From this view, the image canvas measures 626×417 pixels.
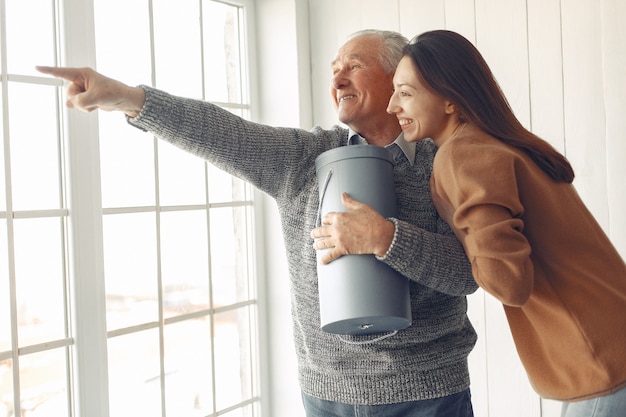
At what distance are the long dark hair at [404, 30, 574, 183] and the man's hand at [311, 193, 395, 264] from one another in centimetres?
27

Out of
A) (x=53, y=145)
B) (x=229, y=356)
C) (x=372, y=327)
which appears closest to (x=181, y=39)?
(x=53, y=145)

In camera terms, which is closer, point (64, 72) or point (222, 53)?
point (64, 72)

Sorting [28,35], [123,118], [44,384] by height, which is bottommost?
[44,384]

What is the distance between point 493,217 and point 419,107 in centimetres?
32

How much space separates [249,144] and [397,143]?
36 cm

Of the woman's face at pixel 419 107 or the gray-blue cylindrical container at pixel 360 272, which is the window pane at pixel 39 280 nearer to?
the gray-blue cylindrical container at pixel 360 272

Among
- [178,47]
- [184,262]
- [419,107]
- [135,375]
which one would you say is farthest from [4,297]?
[419,107]

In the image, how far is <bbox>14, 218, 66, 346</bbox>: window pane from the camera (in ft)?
5.63

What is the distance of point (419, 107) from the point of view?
139 centimetres

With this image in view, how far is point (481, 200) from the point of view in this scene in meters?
1.18

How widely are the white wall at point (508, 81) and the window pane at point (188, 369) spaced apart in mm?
313

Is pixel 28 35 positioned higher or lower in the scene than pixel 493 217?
higher

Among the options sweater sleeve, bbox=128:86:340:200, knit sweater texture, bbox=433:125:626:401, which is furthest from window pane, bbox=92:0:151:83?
knit sweater texture, bbox=433:125:626:401

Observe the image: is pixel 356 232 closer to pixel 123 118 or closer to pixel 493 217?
pixel 493 217
